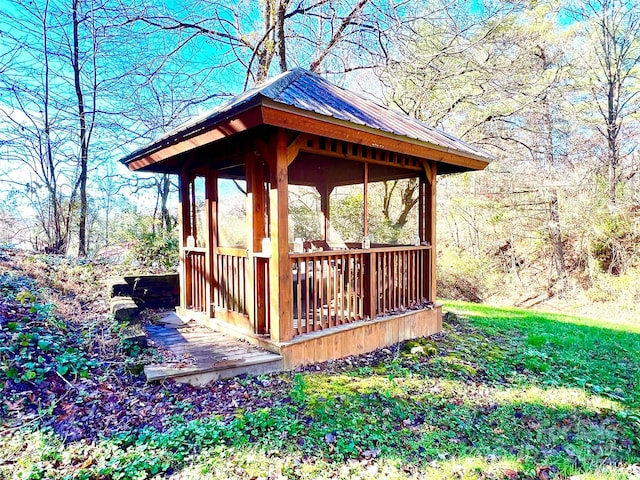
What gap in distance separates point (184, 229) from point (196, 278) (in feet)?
2.46

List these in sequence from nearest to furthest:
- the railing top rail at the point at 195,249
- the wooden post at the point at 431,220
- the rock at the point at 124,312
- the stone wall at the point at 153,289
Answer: the rock at the point at 124,312 → the railing top rail at the point at 195,249 → the stone wall at the point at 153,289 → the wooden post at the point at 431,220

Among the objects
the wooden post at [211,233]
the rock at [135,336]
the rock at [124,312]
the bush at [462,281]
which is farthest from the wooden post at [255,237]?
the bush at [462,281]

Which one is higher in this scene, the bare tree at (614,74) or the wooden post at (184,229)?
the bare tree at (614,74)

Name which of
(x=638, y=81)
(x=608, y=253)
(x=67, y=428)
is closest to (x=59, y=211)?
(x=67, y=428)

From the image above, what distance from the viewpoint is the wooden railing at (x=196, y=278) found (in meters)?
5.04

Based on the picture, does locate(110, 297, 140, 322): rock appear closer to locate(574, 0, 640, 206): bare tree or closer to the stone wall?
the stone wall

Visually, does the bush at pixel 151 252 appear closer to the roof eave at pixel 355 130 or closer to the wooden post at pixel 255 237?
the wooden post at pixel 255 237

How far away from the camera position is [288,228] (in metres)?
4.14

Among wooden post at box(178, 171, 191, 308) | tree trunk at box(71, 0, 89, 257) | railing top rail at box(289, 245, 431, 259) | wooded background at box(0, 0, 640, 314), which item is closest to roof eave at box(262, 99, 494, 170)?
railing top rail at box(289, 245, 431, 259)

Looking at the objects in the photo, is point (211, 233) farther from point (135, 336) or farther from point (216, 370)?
point (216, 370)

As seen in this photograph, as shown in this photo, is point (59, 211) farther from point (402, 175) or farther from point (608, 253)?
point (608, 253)

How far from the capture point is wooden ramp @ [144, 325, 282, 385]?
→ 326cm

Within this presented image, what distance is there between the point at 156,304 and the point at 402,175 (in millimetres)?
4269

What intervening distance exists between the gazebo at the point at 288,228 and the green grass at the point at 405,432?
1.97ft
